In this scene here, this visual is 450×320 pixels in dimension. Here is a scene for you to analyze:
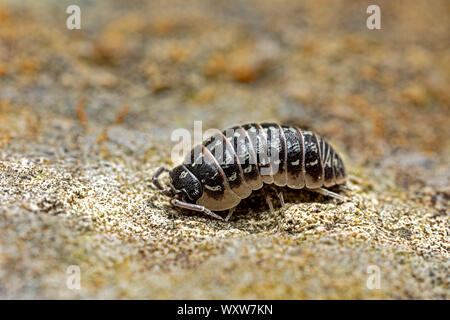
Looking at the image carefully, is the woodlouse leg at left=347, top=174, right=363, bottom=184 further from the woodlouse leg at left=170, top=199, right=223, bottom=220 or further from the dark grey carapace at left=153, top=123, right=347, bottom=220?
the woodlouse leg at left=170, top=199, right=223, bottom=220

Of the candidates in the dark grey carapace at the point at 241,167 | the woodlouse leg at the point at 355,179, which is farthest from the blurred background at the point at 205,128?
the dark grey carapace at the point at 241,167

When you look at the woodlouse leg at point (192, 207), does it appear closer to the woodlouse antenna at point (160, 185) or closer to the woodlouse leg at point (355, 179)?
the woodlouse antenna at point (160, 185)

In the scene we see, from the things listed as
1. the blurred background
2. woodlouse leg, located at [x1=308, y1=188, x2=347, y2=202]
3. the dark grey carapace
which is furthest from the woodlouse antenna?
woodlouse leg, located at [x1=308, y1=188, x2=347, y2=202]

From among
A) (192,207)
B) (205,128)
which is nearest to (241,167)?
(192,207)

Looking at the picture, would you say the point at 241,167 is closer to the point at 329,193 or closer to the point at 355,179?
the point at 329,193

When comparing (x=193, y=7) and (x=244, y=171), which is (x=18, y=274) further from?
(x=193, y=7)
